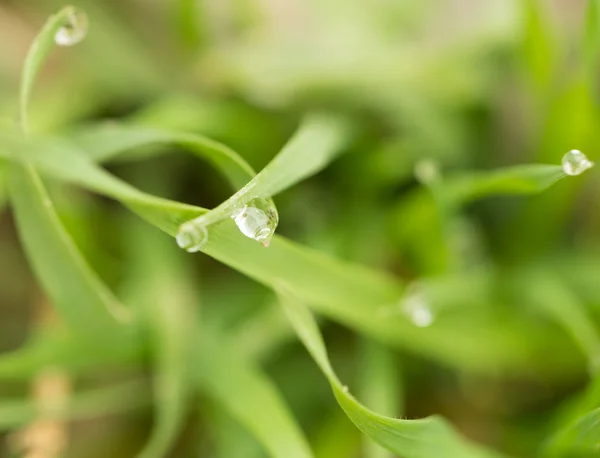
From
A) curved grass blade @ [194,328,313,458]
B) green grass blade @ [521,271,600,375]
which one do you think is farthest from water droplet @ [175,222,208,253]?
green grass blade @ [521,271,600,375]

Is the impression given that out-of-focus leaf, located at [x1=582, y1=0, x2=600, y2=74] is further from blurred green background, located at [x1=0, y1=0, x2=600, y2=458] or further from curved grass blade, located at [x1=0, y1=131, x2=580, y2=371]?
curved grass blade, located at [x1=0, y1=131, x2=580, y2=371]

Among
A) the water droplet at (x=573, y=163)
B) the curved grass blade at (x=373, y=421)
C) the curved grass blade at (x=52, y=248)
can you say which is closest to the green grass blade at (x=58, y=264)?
the curved grass blade at (x=52, y=248)

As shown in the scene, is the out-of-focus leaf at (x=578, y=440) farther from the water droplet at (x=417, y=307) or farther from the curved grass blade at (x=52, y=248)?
the curved grass blade at (x=52, y=248)

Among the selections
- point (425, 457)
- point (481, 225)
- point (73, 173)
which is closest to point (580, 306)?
point (481, 225)

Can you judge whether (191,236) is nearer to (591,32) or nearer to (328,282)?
(328,282)

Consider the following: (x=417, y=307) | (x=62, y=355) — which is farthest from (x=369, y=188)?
(x=62, y=355)
